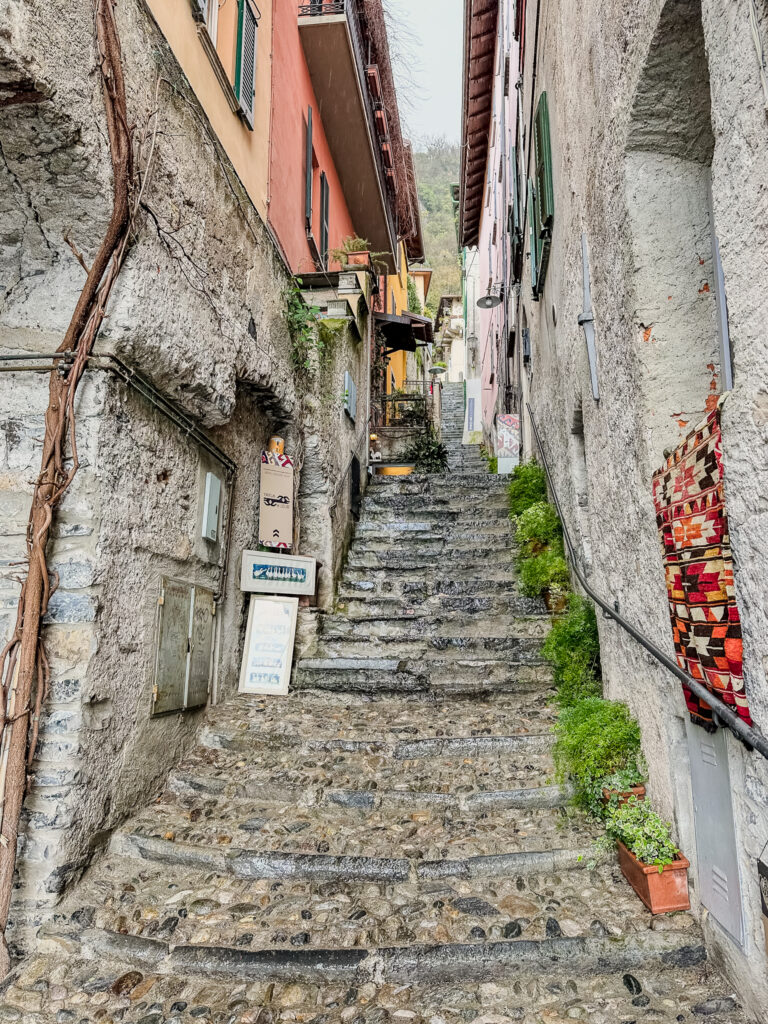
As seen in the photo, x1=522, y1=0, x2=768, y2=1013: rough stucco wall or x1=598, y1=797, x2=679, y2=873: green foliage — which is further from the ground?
x1=522, y1=0, x2=768, y2=1013: rough stucco wall

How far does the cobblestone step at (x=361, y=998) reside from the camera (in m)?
2.06

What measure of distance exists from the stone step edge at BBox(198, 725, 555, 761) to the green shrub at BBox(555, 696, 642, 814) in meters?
0.31

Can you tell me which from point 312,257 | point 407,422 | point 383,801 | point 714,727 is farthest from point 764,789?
point 407,422

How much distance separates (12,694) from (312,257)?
6862 mm

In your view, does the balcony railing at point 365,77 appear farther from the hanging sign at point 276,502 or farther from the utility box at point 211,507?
the utility box at point 211,507

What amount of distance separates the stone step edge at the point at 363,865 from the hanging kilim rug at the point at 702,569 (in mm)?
1014

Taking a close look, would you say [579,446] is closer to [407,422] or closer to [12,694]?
[12,694]

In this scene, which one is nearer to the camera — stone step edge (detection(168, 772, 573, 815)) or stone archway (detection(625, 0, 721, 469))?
stone archway (detection(625, 0, 721, 469))

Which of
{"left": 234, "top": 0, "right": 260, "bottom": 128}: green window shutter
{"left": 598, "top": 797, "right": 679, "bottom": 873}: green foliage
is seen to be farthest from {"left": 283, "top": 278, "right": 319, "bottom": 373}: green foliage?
{"left": 598, "top": 797, "right": 679, "bottom": 873}: green foliage

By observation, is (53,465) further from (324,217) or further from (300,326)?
(324,217)

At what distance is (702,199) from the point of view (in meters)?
2.75

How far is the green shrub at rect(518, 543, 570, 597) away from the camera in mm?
5539

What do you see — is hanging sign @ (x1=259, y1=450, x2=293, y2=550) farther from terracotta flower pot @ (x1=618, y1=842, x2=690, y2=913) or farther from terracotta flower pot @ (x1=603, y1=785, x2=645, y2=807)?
terracotta flower pot @ (x1=618, y1=842, x2=690, y2=913)

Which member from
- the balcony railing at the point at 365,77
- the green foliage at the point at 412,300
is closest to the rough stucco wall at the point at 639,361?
the balcony railing at the point at 365,77
